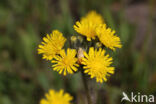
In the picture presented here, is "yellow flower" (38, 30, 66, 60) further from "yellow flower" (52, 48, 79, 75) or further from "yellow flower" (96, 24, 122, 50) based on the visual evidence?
"yellow flower" (96, 24, 122, 50)

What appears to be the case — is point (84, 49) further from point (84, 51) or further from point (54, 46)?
point (54, 46)

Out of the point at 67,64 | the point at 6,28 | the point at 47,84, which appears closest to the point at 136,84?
the point at 47,84

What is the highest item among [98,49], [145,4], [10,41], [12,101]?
[145,4]

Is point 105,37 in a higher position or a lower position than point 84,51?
higher

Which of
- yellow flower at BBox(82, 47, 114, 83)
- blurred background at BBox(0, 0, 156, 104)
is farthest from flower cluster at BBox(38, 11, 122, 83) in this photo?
blurred background at BBox(0, 0, 156, 104)

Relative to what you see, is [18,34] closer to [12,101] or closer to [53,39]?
[12,101]

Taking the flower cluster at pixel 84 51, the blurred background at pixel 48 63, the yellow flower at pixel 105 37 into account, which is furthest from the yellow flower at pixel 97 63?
the blurred background at pixel 48 63

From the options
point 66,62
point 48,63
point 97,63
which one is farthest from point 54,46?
point 48,63
